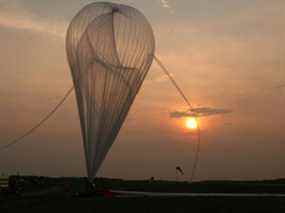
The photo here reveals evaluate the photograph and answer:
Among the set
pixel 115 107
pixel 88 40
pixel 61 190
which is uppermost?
pixel 88 40

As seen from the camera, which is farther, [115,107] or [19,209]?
[115,107]

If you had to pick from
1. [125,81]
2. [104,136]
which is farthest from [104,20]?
[104,136]

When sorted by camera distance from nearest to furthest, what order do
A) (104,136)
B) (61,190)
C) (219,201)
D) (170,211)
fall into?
1. (170,211)
2. (219,201)
3. (104,136)
4. (61,190)

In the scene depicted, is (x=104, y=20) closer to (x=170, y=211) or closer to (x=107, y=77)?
(x=107, y=77)

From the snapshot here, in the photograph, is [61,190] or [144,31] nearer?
[144,31]

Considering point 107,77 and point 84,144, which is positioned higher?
point 107,77

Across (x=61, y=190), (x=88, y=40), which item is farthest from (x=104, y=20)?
(x=61, y=190)

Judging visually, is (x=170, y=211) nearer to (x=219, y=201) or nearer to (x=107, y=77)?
(x=219, y=201)

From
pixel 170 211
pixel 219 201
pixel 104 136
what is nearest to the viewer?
pixel 170 211

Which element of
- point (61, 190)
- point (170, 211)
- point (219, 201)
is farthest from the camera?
point (61, 190)
